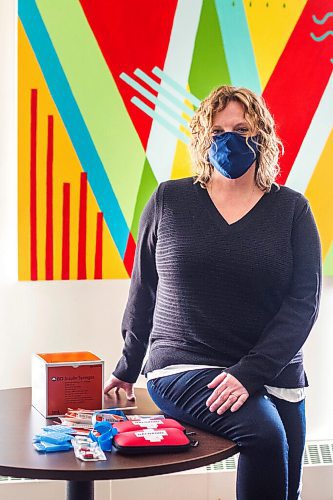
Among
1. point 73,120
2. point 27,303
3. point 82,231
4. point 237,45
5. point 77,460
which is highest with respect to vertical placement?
point 237,45

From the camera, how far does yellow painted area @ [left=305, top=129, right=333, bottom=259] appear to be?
2.71 metres

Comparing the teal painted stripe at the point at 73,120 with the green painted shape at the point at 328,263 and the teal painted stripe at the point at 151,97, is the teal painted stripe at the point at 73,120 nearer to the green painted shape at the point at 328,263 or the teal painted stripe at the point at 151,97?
the teal painted stripe at the point at 151,97

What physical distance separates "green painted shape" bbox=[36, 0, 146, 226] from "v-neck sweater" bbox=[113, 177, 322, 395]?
0.54 metres

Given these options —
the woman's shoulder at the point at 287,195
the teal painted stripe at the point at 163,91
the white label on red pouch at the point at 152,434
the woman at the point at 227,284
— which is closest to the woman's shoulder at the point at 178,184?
the woman at the point at 227,284

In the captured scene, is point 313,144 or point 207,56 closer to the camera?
point 207,56

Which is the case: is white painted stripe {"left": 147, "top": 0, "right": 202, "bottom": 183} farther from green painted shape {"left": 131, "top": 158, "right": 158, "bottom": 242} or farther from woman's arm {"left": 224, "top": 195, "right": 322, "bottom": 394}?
woman's arm {"left": 224, "top": 195, "right": 322, "bottom": 394}

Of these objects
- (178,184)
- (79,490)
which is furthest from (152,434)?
(178,184)

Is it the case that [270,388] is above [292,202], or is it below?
below

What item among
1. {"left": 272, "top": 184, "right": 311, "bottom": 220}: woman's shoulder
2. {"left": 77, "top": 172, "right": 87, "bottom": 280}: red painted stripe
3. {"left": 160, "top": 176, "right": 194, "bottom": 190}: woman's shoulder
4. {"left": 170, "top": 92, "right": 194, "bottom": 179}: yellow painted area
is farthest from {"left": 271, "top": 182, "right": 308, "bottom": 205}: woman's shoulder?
{"left": 77, "top": 172, "right": 87, "bottom": 280}: red painted stripe

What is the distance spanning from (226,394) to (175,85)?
1145 mm

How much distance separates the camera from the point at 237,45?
8.62ft

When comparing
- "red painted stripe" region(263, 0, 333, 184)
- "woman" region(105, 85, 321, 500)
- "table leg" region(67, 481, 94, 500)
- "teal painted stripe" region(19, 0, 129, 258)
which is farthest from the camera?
"red painted stripe" region(263, 0, 333, 184)

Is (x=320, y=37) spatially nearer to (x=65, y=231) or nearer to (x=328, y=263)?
(x=328, y=263)

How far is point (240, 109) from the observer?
79.8 inches
